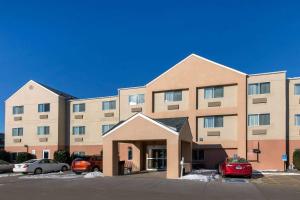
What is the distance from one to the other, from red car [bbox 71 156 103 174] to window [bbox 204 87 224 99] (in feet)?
38.9

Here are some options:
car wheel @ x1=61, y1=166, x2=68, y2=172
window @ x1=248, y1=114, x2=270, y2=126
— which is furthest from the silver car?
window @ x1=248, y1=114, x2=270, y2=126

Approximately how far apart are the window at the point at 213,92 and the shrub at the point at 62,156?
1689 centimetres

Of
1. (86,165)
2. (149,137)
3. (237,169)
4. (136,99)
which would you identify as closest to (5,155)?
(136,99)

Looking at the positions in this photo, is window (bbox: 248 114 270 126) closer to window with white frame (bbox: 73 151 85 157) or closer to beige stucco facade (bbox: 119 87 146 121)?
beige stucco facade (bbox: 119 87 146 121)

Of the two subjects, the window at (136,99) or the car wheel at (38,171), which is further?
the window at (136,99)

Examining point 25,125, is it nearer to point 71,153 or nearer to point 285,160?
point 71,153

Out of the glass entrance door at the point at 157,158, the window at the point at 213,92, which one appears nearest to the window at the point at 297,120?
the window at the point at 213,92

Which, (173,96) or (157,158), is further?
(173,96)

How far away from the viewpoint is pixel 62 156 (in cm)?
4097

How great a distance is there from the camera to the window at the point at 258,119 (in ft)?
107

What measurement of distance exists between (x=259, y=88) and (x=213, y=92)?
163 inches

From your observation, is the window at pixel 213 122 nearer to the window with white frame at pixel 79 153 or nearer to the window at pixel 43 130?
the window with white frame at pixel 79 153

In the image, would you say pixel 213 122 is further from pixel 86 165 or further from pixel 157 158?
pixel 86 165

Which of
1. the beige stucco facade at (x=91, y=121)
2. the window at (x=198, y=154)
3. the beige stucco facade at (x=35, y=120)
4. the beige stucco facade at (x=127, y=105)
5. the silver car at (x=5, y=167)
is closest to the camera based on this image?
the silver car at (x=5, y=167)
